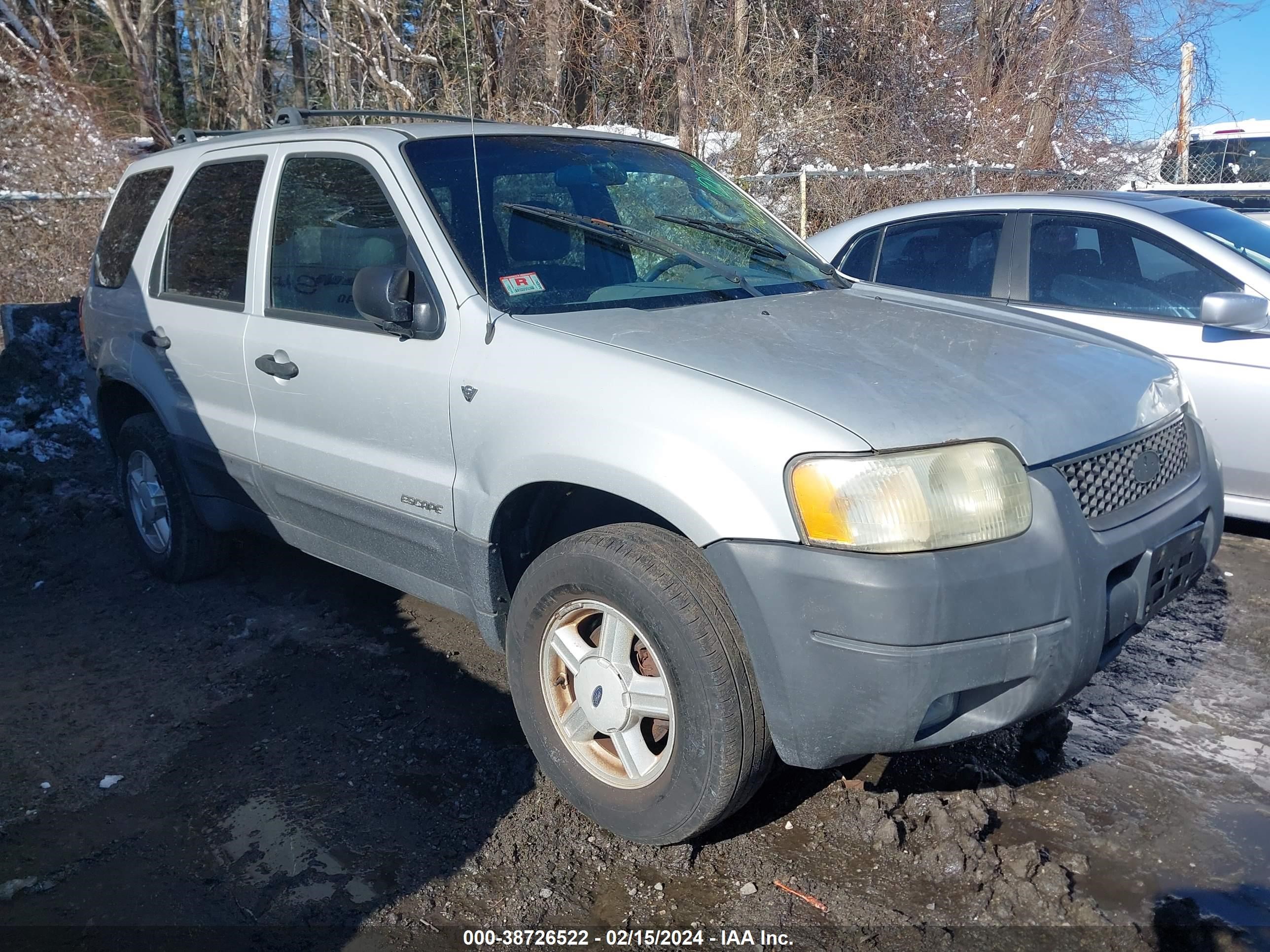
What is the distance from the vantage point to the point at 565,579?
9.33 feet

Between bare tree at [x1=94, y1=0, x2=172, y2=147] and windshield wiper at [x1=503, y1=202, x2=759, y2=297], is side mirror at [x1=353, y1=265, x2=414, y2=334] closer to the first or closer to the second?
windshield wiper at [x1=503, y1=202, x2=759, y2=297]

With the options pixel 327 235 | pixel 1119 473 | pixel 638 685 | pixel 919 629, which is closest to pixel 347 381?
pixel 327 235

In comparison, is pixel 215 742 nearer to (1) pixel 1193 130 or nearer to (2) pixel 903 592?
(2) pixel 903 592

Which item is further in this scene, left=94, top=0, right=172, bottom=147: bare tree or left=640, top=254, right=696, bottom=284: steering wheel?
left=94, top=0, right=172, bottom=147: bare tree

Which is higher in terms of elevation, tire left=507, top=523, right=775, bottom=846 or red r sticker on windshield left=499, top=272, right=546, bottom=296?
red r sticker on windshield left=499, top=272, right=546, bottom=296

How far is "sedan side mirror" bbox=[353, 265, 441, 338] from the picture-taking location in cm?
318

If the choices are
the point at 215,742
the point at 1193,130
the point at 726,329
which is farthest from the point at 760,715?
the point at 1193,130

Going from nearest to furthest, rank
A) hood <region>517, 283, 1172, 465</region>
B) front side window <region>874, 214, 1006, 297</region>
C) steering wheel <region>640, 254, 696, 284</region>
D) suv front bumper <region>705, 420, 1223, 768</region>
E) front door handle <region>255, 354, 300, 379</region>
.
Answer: suv front bumper <region>705, 420, 1223, 768</region>
hood <region>517, 283, 1172, 465</region>
steering wheel <region>640, 254, 696, 284</region>
front door handle <region>255, 354, 300, 379</region>
front side window <region>874, 214, 1006, 297</region>

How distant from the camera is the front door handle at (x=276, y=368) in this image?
12.2ft

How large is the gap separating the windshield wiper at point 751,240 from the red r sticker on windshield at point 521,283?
2.18 feet

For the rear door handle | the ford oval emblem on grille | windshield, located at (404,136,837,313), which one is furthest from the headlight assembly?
the rear door handle

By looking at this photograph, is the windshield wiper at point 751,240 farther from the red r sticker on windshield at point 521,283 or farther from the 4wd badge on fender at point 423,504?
the 4wd badge on fender at point 423,504

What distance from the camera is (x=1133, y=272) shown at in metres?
5.29

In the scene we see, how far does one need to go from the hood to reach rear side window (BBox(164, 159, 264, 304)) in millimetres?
1663
